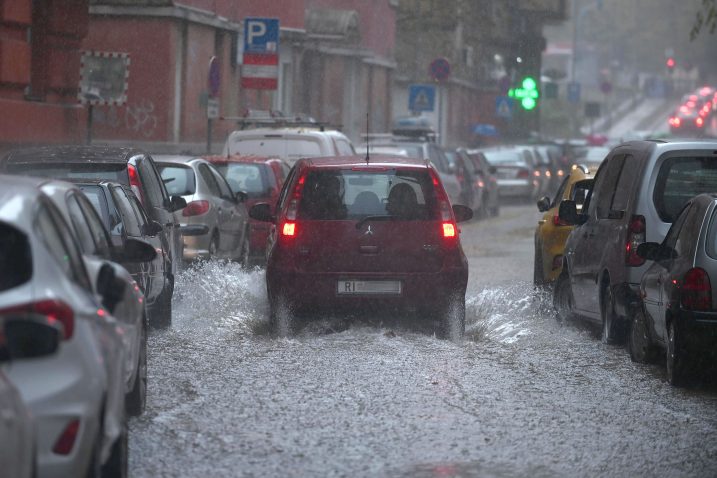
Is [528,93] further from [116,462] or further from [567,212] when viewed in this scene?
[116,462]

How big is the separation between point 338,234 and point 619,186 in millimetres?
2275

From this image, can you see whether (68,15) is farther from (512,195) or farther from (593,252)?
(512,195)

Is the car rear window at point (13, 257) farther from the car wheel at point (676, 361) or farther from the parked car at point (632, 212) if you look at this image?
the parked car at point (632, 212)

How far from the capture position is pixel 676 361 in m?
10.5

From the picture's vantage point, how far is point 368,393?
32.5ft

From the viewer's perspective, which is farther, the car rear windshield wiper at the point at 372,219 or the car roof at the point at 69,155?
the car roof at the point at 69,155

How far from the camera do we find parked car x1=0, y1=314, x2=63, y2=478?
5.27m

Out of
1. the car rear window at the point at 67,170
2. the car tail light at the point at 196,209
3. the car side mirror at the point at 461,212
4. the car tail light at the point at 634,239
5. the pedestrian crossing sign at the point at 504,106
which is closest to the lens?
the car tail light at the point at 634,239

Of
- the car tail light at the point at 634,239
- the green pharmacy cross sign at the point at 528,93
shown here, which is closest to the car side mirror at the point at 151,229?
the car tail light at the point at 634,239

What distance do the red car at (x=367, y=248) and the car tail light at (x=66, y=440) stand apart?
22.0 ft

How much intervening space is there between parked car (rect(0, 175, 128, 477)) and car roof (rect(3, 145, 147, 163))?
6908mm

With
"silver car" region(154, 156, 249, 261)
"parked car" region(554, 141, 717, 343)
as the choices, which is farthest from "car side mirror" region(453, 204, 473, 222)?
"silver car" region(154, 156, 249, 261)

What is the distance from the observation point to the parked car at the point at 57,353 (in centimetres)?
579

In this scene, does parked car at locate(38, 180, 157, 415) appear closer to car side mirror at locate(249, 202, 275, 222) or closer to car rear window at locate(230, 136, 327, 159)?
car side mirror at locate(249, 202, 275, 222)
